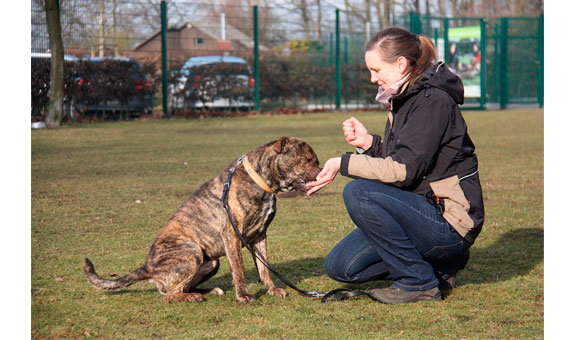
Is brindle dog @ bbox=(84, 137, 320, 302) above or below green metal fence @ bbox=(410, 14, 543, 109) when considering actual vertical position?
below

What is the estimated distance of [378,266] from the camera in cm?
461

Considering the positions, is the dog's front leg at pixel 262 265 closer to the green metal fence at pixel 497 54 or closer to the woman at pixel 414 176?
the woman at pixel 414 176

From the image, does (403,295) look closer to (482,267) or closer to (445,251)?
(445,251)

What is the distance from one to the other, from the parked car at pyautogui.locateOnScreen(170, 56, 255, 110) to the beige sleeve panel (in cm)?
1695

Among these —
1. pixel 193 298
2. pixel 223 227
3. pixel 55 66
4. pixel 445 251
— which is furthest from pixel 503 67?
pixel 193 298

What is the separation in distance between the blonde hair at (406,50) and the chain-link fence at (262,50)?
14.9 m

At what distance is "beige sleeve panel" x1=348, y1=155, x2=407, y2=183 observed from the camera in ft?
13.1

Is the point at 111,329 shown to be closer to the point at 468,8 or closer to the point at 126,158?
the point at 126,158

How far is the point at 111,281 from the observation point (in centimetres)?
423

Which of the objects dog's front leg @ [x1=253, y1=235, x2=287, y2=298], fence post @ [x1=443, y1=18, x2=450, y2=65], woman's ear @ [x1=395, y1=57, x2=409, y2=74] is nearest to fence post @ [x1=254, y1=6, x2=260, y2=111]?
fence post @ [x1=443, y1=18, x2=450, y2=65]

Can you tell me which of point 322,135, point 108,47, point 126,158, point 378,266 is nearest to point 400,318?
point 378,266

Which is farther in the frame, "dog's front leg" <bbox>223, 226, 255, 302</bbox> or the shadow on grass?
the shadow on grass

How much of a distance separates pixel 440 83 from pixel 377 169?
0.64 meters

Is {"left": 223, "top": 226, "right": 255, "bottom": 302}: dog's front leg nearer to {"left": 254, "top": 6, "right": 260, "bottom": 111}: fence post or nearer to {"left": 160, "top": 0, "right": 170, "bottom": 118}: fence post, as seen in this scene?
{"left": 160, "top": 0, "right": 170, "bottom": 118}: fence post
